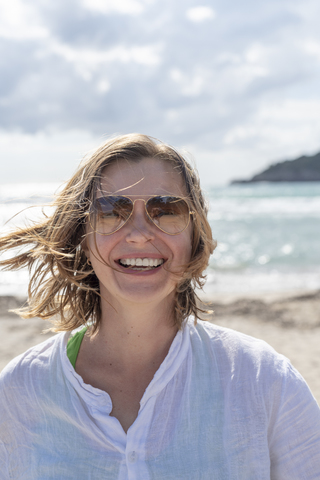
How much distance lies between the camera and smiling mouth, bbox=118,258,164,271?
1.63 meters

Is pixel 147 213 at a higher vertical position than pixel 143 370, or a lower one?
higher

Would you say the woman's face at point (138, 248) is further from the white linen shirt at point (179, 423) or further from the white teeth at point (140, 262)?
the white linen shirt at point (179, 423)

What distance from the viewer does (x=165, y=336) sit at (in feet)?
5.86

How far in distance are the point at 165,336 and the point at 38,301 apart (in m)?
0.70

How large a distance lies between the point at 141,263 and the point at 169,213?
0.75 ft

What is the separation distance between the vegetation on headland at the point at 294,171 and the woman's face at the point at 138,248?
398ft

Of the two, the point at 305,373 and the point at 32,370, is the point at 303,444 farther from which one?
the point at 305,373

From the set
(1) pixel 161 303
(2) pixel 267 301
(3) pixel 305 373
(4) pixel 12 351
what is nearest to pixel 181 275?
(1) pixel 161 303

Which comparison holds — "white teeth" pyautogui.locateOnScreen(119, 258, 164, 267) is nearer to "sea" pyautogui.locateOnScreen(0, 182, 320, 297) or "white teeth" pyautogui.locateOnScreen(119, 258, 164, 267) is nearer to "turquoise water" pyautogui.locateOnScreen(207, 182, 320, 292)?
"sea" pyautogui.locateOnScreen(0, 182, 320, 297)

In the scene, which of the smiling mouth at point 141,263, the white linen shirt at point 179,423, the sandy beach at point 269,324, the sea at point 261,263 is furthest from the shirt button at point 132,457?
the sea at point 261,263

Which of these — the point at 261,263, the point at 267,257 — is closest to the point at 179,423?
the point at 261,263

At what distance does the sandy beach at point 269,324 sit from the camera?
566 cm

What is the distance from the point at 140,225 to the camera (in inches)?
65.2

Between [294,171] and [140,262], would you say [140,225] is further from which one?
[294,171]
